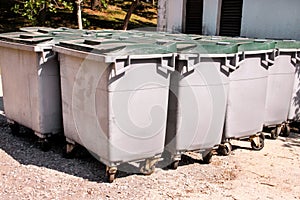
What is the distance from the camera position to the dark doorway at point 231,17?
8703 mm

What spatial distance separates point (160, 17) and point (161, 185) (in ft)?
25.3

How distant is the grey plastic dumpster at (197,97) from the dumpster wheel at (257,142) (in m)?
0.94

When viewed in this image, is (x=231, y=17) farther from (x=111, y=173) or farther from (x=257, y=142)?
(x=111, y=173)

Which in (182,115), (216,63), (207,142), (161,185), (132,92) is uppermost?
(216,63)

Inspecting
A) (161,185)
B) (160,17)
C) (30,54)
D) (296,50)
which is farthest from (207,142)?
(160,17)

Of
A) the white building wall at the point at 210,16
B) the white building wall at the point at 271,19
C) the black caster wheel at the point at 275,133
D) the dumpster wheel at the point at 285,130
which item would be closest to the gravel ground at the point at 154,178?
the black caster wheel at the point at 275,133

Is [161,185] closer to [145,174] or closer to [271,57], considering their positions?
[145,174]

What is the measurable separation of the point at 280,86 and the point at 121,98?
10.2 ft

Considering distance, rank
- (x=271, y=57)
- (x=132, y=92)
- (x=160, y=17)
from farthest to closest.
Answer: (x=160, y=17), (x=271, y=57), (x=132, y=92)

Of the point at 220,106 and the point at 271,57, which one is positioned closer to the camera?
the point at 220,106

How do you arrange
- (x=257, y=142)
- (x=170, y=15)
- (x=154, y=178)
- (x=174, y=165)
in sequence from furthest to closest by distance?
1. (x=170, y=15)
2. (x=257, y=142)
3. (x=174, y=165)
4. (x=154, y=178)

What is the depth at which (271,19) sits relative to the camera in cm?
775

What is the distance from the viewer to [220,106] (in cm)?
459

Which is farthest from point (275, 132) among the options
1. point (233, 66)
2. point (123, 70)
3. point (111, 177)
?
point (123, 70)
